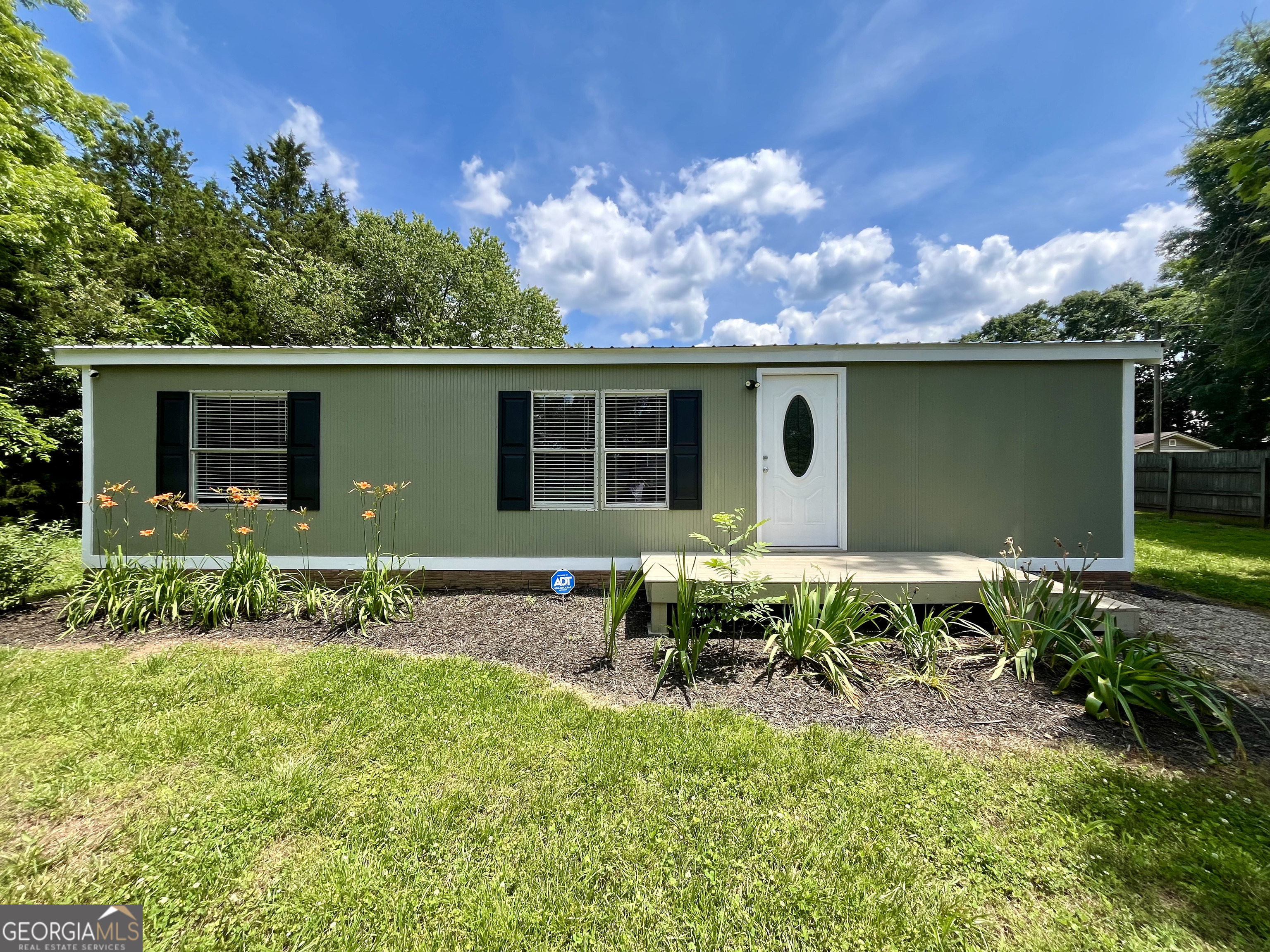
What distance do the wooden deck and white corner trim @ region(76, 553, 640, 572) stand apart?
752 millimetres

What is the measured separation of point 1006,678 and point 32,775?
16.6ft

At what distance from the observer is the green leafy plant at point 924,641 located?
279 centimetres

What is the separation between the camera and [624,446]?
15.8ft

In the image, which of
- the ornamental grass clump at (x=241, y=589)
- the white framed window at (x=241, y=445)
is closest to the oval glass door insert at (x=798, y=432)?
the ornamental grass clump at (x=241, y=589)

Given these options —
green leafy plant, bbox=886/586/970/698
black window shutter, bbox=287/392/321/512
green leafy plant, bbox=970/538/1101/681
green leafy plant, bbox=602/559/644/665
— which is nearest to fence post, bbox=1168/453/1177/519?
green leafy plant, bbox=970/538/1101/681

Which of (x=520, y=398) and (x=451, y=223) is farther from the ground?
(x=451, y=223)

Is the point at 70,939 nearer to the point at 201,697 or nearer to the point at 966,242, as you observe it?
the point at 201,697

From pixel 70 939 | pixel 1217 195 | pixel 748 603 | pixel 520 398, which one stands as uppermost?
pixel 1217 195

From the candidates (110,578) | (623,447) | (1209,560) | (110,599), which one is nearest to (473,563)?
(623,447)

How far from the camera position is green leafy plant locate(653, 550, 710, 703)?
2816 millimetres

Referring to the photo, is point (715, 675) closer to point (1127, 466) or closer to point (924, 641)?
point (924, 641)

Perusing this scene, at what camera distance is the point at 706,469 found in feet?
15.6

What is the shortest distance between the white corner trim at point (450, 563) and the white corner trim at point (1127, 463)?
5.04 m

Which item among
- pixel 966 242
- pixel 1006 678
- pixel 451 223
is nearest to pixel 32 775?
pixel 1006 678
